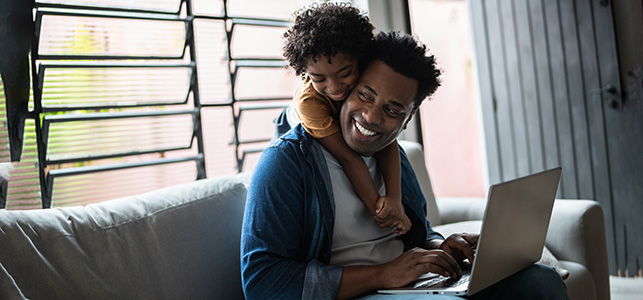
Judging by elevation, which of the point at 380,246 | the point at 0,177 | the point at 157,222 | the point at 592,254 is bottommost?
the point at 592,254

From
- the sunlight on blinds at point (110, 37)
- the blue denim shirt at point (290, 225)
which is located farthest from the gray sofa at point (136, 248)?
the sunlight on blinds at point (110, 37)

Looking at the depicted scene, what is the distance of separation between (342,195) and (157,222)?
19.7 inches

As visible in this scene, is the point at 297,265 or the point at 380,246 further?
the point at 380,246

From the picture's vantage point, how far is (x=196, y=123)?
221 cm

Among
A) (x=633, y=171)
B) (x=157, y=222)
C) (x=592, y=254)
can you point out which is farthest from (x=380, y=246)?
(x=633, y=171)

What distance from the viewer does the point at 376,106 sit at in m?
1.33

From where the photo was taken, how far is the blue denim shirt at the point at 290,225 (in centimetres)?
122

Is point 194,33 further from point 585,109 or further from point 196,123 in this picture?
point 585,109

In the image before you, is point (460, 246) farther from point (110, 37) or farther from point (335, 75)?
point (110, 37)

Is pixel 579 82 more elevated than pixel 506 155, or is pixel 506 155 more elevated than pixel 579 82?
pixel 579 82

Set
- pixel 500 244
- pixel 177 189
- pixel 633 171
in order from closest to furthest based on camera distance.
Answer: pixel 500 244, pixel 177 189, pixel 633 171

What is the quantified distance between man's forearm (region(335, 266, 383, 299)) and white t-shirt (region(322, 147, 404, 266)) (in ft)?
0.37

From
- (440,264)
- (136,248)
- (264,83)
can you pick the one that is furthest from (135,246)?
(264,83)

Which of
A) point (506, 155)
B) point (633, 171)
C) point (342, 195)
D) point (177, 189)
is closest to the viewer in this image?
point (342, 195)
